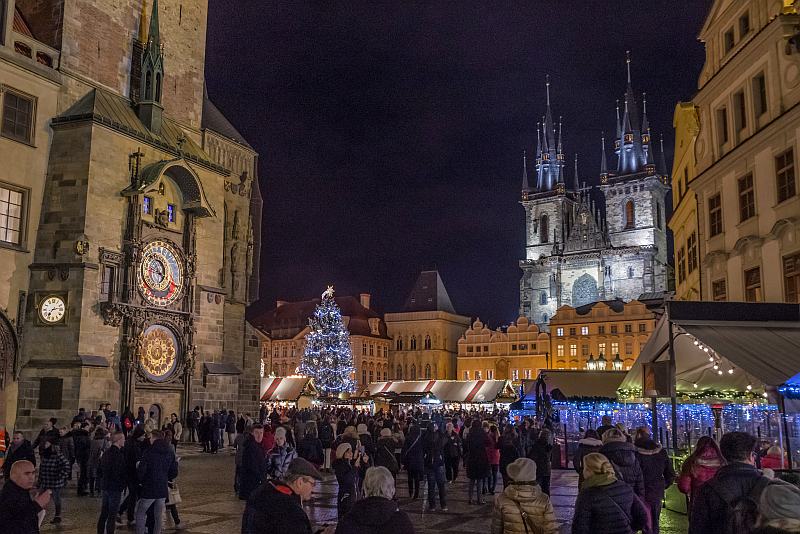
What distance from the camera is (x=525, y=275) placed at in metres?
104

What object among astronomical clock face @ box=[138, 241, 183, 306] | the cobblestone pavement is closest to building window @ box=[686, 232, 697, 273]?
the cobblestone pavement

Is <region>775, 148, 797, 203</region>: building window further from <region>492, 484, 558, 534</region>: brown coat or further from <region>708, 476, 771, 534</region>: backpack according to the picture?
<region>492, 484, 558, 534</region>: brown coat

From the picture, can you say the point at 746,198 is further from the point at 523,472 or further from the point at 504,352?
the point at 504,352

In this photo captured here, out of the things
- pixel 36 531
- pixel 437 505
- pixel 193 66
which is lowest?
pixel 437 505

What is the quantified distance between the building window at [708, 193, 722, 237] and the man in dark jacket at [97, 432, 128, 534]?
1630 cm

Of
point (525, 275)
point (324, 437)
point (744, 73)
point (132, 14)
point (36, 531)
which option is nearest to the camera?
point (36, 531)

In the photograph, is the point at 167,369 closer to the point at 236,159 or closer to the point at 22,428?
the point at 22,428

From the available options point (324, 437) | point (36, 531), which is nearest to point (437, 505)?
point (324, 437)

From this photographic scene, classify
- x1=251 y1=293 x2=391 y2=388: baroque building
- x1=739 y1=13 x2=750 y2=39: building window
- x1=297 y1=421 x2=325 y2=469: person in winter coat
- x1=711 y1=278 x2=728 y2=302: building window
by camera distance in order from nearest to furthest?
x1=297 y1=421 x2=325 y2=469: person in winter coat < x1=739 y1=13 x2=750 y2=39: building window < x1=711 y1=278 x2=728 y2=302: building window < x1=251 y1=293 x2=391 y2=388: baroque building

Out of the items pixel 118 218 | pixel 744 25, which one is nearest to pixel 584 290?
pixel 118 218

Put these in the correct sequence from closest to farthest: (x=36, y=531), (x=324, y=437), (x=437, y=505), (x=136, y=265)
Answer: (x=36, y=531) < (x=437, y=505) < (x=324, y=437) < (x=136, y=265)

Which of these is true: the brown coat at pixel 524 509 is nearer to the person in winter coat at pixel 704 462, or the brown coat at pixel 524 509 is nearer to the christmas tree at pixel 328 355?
the person in winter coat at pixel 704 462

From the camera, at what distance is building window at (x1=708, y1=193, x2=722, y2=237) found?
67.8ft

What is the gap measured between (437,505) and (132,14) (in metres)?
22.1
